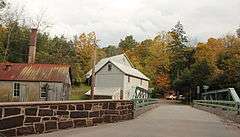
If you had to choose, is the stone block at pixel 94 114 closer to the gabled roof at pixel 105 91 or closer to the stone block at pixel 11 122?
the stone block at pixel 11 122

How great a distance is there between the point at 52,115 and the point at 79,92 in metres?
66.3

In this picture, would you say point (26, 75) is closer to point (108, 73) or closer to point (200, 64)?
point (108, 73)

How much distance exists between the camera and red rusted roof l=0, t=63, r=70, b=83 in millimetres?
48656

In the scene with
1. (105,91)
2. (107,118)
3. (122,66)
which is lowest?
(107,118)

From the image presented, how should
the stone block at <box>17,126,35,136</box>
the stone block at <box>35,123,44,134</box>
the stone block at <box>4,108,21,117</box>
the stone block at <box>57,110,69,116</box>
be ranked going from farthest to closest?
1. the stone block at <box>57,110,69,116</box>
2. the stone block at <box>35,123,44,134</box>
3. the stone block at <box>17,126,35,136</box>
4. the stone block at <box>4,108,21,117</box>

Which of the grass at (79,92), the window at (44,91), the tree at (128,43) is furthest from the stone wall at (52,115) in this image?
the tree at (128,43)

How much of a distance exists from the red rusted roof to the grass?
48.1 feet

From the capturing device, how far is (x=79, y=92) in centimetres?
7775

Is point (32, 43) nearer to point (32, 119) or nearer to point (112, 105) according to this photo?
point (112, 105)

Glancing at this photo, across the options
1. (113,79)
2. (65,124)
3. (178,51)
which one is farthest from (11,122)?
(178,51)

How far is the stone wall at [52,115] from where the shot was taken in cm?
1012

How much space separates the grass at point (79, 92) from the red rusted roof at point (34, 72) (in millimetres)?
14667

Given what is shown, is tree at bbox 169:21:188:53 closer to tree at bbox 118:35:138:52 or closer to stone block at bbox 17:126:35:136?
tree at bbox 118:35:138:52

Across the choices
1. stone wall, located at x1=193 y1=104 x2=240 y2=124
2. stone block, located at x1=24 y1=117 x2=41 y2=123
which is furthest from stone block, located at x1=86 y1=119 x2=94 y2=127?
stone wall, located at x1=193 y1=104 x2=240 y2=124
